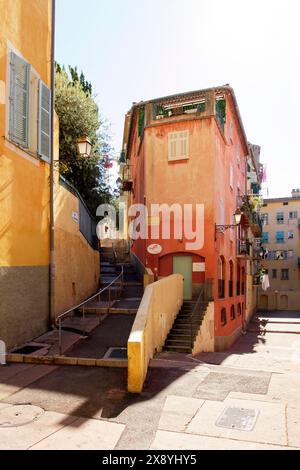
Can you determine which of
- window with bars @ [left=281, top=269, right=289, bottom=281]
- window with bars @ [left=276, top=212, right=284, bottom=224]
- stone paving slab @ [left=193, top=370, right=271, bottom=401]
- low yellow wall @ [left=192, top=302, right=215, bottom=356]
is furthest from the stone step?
window with bars @ [left=276, top=212, right=284, bottom=224]

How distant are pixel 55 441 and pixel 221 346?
15.0 meters

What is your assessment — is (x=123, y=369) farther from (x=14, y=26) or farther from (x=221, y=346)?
(x=221, y=346)

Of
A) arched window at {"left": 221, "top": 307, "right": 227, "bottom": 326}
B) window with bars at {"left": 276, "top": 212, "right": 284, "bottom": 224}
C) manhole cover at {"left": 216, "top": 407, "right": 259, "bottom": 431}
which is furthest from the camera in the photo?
window with bars at {"left": 276, "top": 212, "right": 284, "bottom": 224}

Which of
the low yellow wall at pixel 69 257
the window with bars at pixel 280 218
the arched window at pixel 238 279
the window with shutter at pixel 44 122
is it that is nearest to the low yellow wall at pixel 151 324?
the low yellow wall at pixel 69 257

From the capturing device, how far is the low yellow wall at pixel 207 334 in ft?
47.4

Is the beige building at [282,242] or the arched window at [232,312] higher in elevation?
the beige building at [282,242]

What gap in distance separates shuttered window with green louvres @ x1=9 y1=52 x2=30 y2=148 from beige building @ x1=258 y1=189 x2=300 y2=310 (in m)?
44.8

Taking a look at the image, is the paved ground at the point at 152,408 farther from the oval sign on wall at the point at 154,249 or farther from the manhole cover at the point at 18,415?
the oval sign on wall at the point at 154,249

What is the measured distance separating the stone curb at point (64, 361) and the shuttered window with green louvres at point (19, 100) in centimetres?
485

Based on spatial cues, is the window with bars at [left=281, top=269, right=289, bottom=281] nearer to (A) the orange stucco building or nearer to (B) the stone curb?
(A) the orange stucco building

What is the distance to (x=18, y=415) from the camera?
608cm

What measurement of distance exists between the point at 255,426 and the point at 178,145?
15062 millimetres

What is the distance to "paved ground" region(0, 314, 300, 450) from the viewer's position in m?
5.31
